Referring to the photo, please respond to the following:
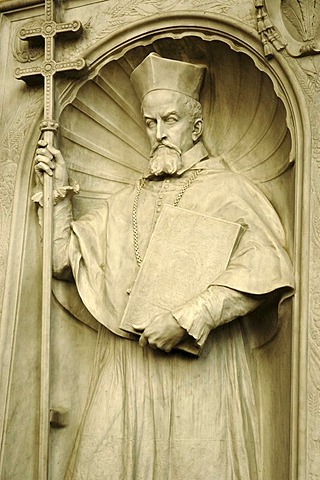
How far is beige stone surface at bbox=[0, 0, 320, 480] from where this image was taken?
162 inches

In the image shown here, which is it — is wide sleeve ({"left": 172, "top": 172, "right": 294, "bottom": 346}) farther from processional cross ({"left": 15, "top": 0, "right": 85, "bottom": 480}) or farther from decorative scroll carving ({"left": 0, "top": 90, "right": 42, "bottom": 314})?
decorative scroll carving ({"left": 0, "top": 90, "right": 42, "bottom": 314})

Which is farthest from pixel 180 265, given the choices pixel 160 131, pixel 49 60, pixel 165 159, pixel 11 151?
pixel 49 60

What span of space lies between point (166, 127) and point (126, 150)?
0.36 metres

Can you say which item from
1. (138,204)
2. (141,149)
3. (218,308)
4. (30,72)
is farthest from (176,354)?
(30,72)

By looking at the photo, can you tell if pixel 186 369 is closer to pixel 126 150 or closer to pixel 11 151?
pixel 126 150

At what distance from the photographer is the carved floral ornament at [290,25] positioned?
4.27m

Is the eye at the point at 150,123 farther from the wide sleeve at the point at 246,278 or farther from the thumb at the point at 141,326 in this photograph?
the thumb at the point at 141,326

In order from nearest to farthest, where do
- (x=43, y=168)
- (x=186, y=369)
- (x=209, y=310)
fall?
1. (x=209, y=310)
2. (x=186, y=369)
3. (x=43, y=168)

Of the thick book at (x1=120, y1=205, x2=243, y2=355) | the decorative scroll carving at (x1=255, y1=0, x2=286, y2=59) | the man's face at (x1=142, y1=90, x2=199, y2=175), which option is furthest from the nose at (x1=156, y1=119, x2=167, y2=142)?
the decorative scroll carving at (x1=255, y1=0, x2=286, y2=59)

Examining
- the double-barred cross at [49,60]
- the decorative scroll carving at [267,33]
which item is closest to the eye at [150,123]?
the double-barred cross at [49,60]

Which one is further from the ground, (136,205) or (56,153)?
(56,153)

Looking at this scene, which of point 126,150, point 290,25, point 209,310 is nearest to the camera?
point 209,310

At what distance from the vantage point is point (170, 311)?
A: 13.6 ft

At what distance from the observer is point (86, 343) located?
4.60m
